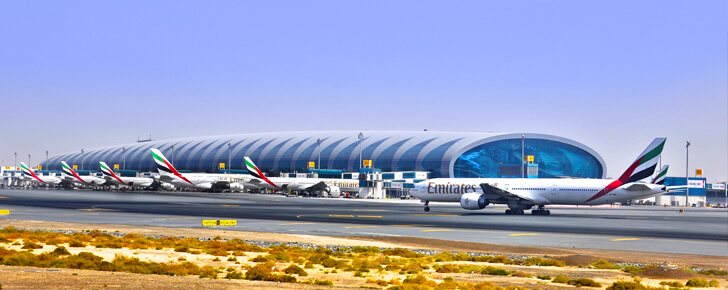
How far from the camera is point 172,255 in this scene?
85.6 ft

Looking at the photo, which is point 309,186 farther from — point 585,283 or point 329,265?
point 585,283

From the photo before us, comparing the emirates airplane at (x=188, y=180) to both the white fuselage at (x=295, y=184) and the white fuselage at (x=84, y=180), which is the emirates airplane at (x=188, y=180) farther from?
the white fuselage at (x=84, y=180)

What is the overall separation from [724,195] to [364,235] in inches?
3714

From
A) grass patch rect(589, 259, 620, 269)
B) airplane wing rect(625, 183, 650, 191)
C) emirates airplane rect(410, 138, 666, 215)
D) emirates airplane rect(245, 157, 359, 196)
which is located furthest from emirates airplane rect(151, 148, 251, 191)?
grass patch rect(589, 259, 620, 269)

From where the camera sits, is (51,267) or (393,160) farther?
(393,160)

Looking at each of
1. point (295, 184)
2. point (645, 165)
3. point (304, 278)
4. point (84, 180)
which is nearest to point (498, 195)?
point (645, 165)

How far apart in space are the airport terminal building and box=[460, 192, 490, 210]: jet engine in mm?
51226

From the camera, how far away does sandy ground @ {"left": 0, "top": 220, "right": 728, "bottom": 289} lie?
17641 mm

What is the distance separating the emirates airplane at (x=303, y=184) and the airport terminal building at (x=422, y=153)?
29.4ft

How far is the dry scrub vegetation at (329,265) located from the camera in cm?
2009

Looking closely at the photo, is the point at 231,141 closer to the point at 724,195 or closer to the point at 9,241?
the point at 724,195

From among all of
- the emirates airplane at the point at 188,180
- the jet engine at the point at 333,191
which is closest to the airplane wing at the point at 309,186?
the jet engine at the point at 333,191

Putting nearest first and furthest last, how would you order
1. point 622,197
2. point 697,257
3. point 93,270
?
point 93,270, point 697,257, point 622,197

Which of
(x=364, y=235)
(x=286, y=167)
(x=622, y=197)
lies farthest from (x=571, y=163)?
(x=364, y=235)
